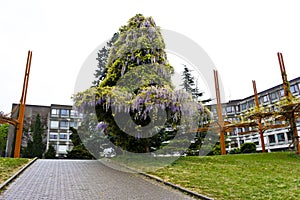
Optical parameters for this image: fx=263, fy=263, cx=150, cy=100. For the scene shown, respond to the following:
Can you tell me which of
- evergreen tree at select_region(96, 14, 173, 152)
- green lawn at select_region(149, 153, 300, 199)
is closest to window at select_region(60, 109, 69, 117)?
evergreen tree at select_region(96, 14, 173, 152)

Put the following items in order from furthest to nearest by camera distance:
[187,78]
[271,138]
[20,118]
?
[271,138] → [187,78] → [20,118]

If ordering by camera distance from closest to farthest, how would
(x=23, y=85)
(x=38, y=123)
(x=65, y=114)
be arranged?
(x=23, y=85)
(x=38, y=123)
(x=65, y=114)

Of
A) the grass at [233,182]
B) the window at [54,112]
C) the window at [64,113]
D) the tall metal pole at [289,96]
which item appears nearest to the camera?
the grass at [233,182]

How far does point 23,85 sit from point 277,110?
16692mm

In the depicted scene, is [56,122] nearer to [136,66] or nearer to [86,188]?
[136,66]

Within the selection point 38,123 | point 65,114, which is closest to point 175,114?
point 38,123

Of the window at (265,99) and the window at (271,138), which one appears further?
the window at (265,99)

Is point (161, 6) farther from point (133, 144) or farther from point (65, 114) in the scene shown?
point (65, 114)

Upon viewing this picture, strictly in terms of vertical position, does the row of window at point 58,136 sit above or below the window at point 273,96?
below

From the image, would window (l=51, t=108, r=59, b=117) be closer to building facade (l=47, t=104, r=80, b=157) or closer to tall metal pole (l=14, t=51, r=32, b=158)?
building facade (l=47, t=104, r=80, b=157)

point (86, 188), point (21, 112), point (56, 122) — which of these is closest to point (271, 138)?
point (56, 122)

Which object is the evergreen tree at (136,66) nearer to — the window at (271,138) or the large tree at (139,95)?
the large tree at (139,95)

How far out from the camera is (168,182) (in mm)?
8359

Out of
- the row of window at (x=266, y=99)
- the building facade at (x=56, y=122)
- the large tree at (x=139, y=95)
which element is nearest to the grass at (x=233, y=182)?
the large tree at (x=139, y=95)
